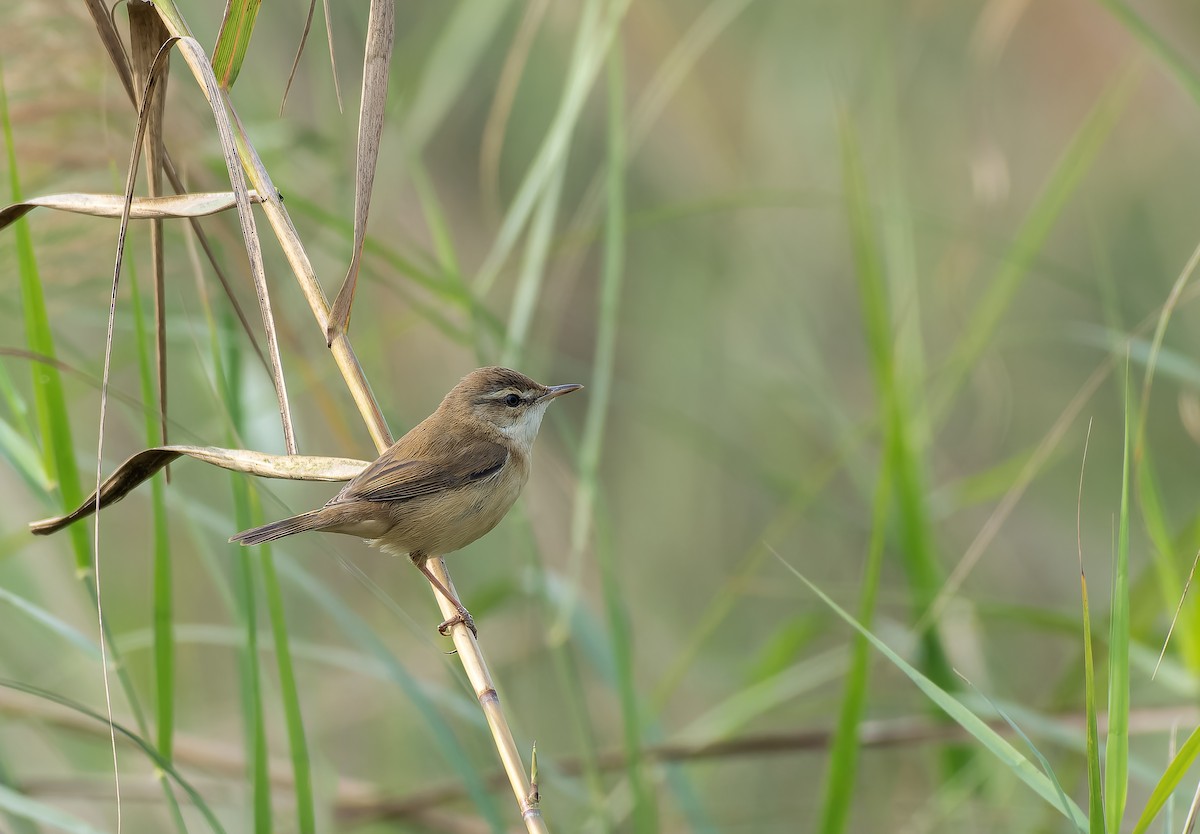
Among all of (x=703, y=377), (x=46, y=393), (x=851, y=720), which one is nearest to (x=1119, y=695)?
(x=851, y=720)

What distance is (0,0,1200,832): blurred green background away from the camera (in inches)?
126

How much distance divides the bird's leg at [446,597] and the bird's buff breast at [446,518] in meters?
0.03

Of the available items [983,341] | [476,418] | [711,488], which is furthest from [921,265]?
[476,418]

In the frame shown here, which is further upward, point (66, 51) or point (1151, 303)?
point (66, 51)

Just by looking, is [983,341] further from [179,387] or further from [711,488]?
[179,387]

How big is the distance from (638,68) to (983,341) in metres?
3.12

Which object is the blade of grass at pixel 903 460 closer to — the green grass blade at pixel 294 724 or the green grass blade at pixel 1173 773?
the green grass blade at pixel 1173 773

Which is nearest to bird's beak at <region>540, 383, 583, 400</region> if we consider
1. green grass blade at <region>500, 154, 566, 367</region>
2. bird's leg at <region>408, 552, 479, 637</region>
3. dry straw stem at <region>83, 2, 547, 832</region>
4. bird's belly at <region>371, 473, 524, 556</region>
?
green grass blade at <region>500, 154, 566, 367</region>

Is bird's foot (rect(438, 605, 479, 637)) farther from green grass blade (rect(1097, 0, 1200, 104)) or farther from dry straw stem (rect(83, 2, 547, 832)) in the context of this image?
green grass blade (rect(1097, 0, 1200, 104))

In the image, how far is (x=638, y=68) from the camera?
5.75 meters

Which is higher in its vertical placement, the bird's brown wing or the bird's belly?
the bird's brown wing

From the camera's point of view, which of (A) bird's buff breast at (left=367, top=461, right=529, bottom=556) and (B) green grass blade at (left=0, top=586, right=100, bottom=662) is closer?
(B) green grass blade at (left=0, top=586, right=100, bottom=662)

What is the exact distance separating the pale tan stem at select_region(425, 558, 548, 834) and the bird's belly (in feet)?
1.79

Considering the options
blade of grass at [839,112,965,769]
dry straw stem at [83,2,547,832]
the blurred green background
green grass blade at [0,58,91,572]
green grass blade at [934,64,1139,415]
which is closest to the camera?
dry straw stem at [83,2,547,832]
